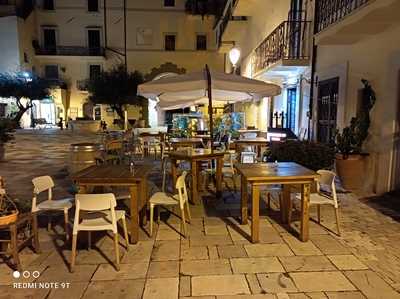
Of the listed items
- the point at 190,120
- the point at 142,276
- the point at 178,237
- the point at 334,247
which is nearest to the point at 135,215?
the point at 178,237

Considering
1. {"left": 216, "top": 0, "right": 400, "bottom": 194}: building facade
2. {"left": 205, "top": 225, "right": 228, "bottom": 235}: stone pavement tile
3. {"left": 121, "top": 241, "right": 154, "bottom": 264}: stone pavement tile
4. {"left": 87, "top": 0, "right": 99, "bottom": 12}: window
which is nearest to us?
{"left": 121, "top": 241, "right": 154, "bottom": 264}: stone pavement tile

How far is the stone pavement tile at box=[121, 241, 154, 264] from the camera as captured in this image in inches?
126

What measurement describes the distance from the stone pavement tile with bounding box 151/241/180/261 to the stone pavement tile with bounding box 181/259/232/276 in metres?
0.19

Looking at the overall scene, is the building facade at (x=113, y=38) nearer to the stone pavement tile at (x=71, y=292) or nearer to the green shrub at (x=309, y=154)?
the green shrub at (x=309, y=154)

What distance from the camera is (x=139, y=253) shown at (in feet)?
11.0

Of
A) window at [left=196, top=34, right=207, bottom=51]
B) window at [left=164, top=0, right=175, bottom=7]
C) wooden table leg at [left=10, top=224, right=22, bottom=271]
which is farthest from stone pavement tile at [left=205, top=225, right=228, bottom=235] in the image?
window at [left=164, top=0, right=175, bottom=7]

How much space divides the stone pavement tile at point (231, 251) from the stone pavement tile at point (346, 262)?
33.0 inches

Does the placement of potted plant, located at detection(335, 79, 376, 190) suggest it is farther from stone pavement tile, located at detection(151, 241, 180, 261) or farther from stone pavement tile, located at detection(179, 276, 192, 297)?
stone pavement tile, located at detection(179, 276, 192, 297)

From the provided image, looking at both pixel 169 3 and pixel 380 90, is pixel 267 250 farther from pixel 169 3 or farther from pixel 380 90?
pixel 169 3

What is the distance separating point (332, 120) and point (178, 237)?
15.7 ft

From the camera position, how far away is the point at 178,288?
268cm

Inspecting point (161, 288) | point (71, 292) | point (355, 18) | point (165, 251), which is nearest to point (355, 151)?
point (355, 18)

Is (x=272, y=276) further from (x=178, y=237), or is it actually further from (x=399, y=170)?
(x=399, y=170)

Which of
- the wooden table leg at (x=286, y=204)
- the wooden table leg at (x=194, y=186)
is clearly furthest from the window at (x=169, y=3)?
the wooden table leg at (x=286, y=204)
